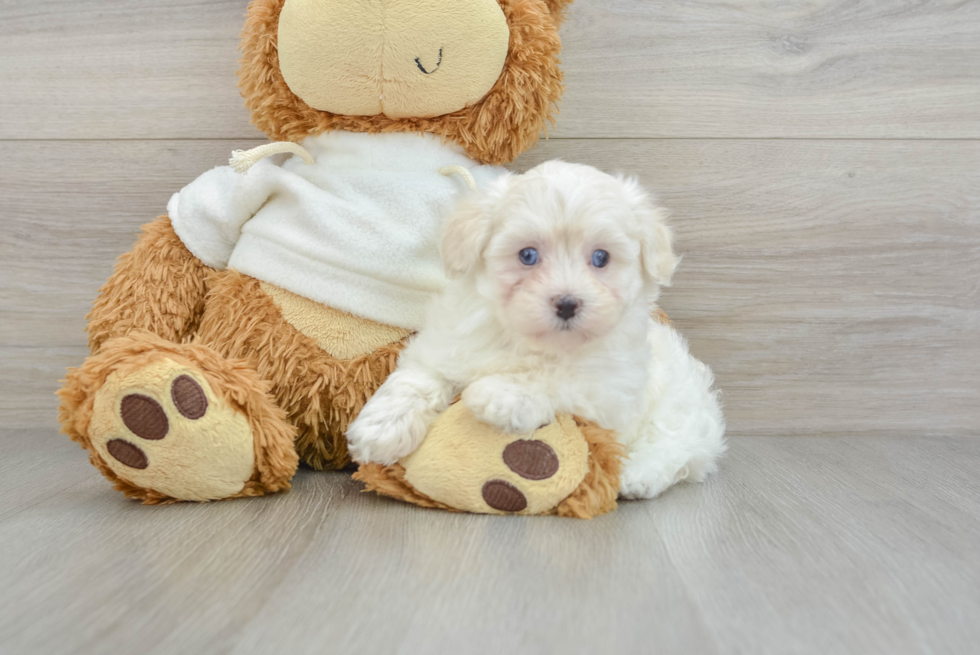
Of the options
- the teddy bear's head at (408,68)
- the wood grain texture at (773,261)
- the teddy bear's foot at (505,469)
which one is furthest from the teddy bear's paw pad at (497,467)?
the wood grain texture at (773,261)

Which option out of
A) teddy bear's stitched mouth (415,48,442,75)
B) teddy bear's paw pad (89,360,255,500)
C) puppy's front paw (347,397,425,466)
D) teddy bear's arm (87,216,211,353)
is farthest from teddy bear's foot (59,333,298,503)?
teddy bear's stitched mouth (415,48,442,75)

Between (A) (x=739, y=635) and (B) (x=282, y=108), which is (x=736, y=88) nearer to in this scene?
(B) (x=282, y=108)

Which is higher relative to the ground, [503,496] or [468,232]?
[468,232]

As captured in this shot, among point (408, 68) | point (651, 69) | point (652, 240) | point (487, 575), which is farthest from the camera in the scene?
point (651, 69)

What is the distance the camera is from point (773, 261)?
159cm

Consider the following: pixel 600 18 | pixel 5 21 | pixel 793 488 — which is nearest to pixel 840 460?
pixel 793 488

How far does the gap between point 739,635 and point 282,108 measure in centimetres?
104

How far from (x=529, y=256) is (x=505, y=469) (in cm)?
29

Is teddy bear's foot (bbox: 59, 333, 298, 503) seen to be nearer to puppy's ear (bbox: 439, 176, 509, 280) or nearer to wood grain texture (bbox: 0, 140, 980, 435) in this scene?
puppy's ear (bbox: 439, 176, 509, 280)

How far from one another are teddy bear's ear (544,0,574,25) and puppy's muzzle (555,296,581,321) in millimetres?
583

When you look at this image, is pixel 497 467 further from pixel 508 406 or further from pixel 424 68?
pixel 424 68

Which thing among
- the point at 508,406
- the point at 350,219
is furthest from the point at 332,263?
the point at 508,406

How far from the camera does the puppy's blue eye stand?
3.45ft

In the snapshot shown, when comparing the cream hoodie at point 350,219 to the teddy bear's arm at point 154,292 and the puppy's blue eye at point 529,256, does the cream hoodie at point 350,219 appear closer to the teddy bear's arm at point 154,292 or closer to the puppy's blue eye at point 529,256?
the teddy bear's arm at point 154,292
